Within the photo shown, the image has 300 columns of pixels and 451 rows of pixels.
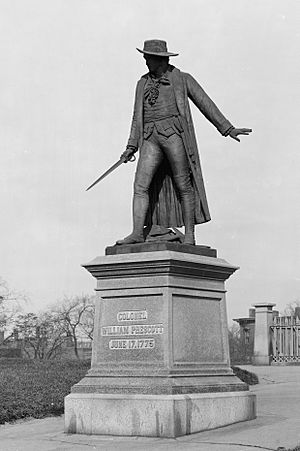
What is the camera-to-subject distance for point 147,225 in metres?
10.1

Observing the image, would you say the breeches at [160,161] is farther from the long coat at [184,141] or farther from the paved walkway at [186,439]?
the paved walkway at [186,439]

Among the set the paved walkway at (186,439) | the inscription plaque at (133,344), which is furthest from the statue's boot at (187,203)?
the paved walkway at (186,439)

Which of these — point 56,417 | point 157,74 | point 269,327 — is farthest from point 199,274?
point 269,327

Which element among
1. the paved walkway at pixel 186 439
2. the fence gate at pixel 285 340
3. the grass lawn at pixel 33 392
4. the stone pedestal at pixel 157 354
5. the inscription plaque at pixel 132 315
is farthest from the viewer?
the fence gate at pixel 285 340

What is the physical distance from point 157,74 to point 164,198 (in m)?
1.53

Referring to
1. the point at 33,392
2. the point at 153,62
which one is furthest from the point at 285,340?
the point at 153,62

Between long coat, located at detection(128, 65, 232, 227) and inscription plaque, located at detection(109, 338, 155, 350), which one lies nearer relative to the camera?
inscription plaque, located at detection(109, 338, 155, 350)

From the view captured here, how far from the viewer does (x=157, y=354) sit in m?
8.94

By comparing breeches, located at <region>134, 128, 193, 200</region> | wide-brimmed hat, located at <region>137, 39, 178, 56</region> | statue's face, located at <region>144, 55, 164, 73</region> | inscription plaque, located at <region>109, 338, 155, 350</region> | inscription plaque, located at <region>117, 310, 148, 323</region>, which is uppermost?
wide-brimmed hat, located at <region>137, 39, 178, 56</region>

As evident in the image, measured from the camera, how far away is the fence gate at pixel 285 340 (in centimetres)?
2436

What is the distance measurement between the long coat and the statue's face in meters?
0.16

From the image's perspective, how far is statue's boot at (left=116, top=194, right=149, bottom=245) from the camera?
9.70 meters

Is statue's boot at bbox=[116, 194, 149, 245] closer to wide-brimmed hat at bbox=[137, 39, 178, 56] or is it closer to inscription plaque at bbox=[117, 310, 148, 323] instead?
inscription plaque at bbox=[117, 310, 148, 323]

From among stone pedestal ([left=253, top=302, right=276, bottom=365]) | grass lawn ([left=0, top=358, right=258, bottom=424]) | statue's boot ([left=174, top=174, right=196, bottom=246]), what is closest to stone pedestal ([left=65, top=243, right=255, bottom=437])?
statue's boot ([left=174, top=174, right=196, bottom=246])
